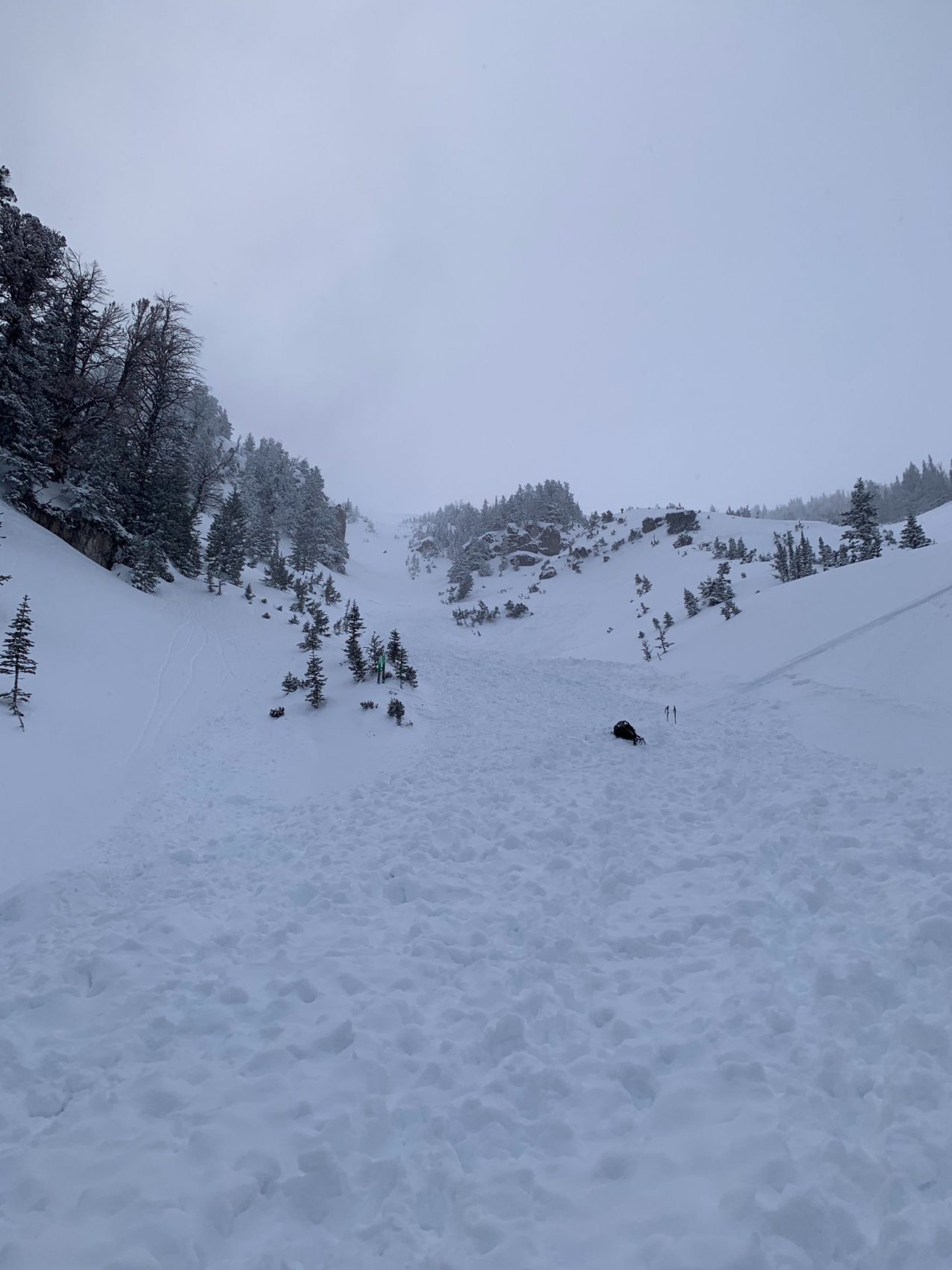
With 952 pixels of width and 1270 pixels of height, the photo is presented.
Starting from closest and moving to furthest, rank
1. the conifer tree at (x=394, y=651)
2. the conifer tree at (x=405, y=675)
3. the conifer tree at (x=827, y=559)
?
the conifer tree at (x=405, y=675) → the conifer tree at (x=394, y=651) → the conifer tree at (x=827, y=559)

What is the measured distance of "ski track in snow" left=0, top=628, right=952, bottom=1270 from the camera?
336 centimetres

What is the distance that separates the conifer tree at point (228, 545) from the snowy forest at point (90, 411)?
0.53m

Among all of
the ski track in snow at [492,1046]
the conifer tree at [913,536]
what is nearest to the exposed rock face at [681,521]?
the conifer tree at [913,536]

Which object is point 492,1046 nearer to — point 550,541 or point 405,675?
point 405,675

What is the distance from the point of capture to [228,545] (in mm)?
31422

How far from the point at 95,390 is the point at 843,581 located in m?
32.6

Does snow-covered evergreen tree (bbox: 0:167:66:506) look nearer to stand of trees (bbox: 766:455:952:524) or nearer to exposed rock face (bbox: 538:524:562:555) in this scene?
exposed rock face (bbox: 538:524:562:555)

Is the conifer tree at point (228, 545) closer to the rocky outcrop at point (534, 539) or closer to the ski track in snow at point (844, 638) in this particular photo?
the ski track in snow at point (844, 638)

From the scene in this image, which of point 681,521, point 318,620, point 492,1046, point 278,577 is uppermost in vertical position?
point 681,521

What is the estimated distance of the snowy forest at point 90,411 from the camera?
18.7m

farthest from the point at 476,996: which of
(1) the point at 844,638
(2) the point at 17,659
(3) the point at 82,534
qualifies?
(3) the point at 82,534

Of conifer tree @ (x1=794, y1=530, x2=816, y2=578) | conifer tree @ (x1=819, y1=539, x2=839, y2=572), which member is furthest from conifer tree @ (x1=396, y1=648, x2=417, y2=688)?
conifer tree @ (x1=819, y1=539, x2=839, y2=572)

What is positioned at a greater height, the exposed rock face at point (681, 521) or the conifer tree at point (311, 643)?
the exposed rock face at point (681, 521)

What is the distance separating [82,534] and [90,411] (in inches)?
217
